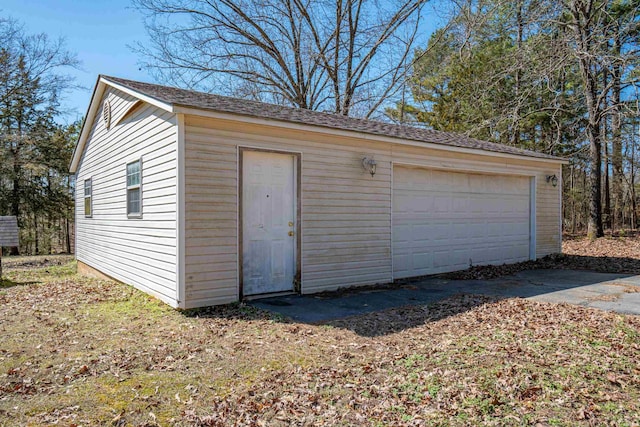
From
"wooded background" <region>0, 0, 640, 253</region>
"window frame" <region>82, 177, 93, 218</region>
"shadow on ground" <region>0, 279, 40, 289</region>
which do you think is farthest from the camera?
"wooded background" <region>0, 0, 640, 253</region>

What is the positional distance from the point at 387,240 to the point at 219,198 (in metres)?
3.43

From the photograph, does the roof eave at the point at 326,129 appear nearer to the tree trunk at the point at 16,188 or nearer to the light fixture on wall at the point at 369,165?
the light fixture on wall at the point at 369,165

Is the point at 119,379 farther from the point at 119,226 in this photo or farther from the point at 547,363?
the point at 119,226

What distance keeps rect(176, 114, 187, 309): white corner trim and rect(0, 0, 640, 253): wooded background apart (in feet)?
33.9

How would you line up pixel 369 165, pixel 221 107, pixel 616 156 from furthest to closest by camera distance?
pixel 616 156, pixel 369 165, pixel 221 107

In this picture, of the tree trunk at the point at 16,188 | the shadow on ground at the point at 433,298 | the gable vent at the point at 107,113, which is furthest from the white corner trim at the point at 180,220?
the tree trunk at the point at 16,188

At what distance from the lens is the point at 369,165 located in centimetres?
745

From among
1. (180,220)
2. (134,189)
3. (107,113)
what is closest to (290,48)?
(107,113)

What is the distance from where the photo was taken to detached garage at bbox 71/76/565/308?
574cm

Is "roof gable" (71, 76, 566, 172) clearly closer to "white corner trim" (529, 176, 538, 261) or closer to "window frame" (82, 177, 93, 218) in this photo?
"white corner trim" (529, 176, 538, 261)

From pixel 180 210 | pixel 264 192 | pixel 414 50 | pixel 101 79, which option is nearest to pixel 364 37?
pixel 414 50

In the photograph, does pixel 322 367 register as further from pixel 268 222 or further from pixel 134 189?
pixel 134 189

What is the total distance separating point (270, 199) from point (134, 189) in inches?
105

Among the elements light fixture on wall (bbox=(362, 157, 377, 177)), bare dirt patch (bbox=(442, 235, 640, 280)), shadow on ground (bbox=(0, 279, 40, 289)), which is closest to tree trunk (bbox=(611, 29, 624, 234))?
bare dirt patch (bbox=(442, 235, 640, 280))
